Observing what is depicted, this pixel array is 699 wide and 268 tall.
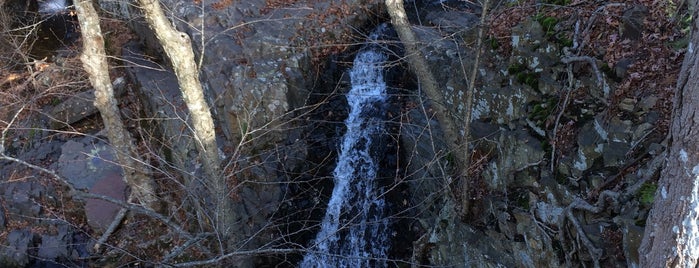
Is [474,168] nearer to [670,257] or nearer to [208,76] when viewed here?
[670,257]

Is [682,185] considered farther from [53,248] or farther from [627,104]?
[53,248]

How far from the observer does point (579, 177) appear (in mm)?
5340

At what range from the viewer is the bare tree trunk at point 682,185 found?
2.81m

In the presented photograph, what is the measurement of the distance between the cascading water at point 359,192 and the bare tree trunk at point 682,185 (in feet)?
20.0

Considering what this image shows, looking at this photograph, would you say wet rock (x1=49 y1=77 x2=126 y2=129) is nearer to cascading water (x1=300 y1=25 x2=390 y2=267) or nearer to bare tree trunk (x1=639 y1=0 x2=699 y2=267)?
cascading water (x1=300 y1=25 x2=390 y2=267)

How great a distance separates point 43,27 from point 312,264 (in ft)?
33.2

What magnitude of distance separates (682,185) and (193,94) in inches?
175

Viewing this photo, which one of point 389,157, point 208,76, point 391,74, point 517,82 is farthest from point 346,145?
point 517,82

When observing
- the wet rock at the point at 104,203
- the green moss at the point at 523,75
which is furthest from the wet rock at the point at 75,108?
the green moss at the point at 523,75

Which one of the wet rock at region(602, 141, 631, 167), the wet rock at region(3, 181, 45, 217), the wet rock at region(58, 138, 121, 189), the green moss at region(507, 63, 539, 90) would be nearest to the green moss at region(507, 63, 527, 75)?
the green moss at region(507, 63, 539, 90)

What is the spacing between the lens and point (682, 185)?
289cm

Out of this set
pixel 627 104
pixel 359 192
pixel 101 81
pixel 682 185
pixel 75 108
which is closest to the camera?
pixel 682 185

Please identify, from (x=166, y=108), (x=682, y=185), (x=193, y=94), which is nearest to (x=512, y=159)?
(x=682, y=185)

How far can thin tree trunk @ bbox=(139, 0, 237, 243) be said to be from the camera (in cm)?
490
